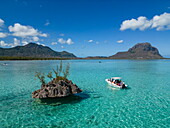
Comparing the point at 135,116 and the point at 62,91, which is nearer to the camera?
the point at 135,116

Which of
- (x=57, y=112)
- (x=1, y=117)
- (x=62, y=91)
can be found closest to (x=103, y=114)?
(x=57, y=112)

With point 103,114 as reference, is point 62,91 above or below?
above

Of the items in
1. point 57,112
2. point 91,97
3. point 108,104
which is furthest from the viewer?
point 91,97

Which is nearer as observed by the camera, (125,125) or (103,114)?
(125,125)

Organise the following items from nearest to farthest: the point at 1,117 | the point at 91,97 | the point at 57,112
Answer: the point at 1,117, the point at 57,112, the point at 91,97

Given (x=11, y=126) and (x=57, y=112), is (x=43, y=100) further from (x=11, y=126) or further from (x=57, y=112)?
(x=11, y=126)

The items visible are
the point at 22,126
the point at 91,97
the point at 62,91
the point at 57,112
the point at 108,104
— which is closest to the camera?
the point at 22,126

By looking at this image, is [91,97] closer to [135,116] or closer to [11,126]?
[135,116]

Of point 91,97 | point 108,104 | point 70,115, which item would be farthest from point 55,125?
point 91,97

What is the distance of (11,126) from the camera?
40.1ft

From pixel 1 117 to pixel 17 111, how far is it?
5.82 ft

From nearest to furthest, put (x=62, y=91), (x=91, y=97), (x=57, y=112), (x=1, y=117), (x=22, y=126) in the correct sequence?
(x=22, y=126)
(x=1, y=117)
(x=57, y=112)
(x=62, y=91)
(x=91, y=97)

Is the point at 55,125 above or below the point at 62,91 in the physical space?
below

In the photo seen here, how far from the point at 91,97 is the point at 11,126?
11.8m
